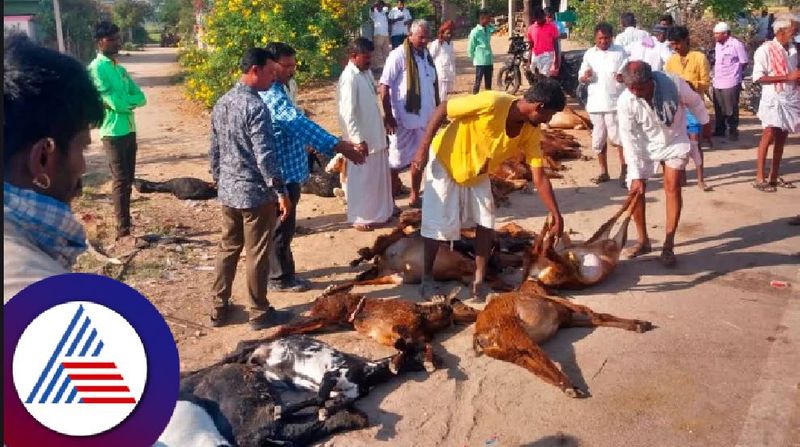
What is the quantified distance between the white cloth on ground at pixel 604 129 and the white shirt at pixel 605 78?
123mm

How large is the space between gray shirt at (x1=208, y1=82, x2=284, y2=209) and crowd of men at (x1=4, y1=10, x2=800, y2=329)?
0.01 m

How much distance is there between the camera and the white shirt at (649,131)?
6.65 m

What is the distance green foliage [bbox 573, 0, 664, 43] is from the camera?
668 inches

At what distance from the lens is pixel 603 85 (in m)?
9.31

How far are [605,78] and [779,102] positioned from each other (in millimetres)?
1960

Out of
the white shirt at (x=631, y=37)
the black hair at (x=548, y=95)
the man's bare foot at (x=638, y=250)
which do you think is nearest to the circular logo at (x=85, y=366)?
the black hair at (x=548, y=95)

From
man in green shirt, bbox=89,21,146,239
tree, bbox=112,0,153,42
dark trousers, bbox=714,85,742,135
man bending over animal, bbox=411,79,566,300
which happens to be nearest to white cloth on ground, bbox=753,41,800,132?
dark trousers, bbox=714,85,742,135

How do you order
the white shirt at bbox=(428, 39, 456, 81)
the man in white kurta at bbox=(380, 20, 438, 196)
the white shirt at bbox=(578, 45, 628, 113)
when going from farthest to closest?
1. the white shirt at bbox=(428, 39, 456, 81)
2. the white shirt at bbox=(578, 45, 628, 113)
3. the man in white kurta at bbox=(380, 20, 438, 196)

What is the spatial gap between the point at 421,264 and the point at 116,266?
117 inches

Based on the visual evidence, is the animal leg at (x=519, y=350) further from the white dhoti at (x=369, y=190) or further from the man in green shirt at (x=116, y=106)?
the man in green shirt at (x=116, y=106)

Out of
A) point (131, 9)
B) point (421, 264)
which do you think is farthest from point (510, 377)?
point (131, 9)

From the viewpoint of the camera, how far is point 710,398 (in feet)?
14.8

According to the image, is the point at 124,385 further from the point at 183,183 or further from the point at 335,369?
the point at 183,183

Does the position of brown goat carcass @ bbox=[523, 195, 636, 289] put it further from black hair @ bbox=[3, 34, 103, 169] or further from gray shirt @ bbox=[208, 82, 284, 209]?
black hair @ bbox=[3, 34, 103, 169]
